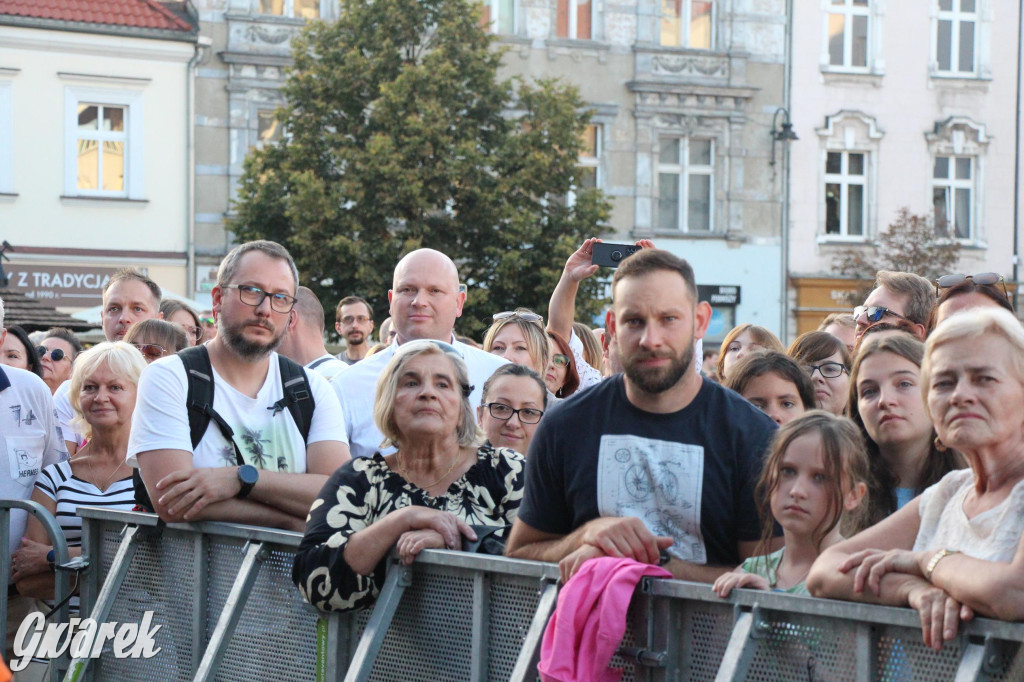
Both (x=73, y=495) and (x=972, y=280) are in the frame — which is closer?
(x=972, y=280)

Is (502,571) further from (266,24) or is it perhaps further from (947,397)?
(266,24)

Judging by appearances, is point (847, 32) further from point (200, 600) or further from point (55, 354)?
point (200, 600)

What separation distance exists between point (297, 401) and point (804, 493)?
220 centimetres

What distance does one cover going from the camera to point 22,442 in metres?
6.00

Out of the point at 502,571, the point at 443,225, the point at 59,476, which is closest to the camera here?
the point at 502,571

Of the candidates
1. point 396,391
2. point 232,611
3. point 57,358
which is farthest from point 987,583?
point 57,358

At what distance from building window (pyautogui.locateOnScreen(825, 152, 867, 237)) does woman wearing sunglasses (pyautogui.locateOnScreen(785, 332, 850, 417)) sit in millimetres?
22765

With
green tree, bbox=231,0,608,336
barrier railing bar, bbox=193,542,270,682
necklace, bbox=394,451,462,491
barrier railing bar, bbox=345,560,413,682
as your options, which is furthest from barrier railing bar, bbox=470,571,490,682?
green tree, bbox=231,0,608,336

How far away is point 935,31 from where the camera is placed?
28281 millimetres

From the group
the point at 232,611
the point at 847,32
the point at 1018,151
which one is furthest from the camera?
the point at 1018,151

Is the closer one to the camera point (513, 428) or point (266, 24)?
point (513, 428)

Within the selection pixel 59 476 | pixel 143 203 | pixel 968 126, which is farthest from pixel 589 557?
pixel 968 126

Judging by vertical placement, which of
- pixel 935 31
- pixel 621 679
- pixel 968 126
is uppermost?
pixel 935 31

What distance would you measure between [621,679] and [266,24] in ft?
74.4
